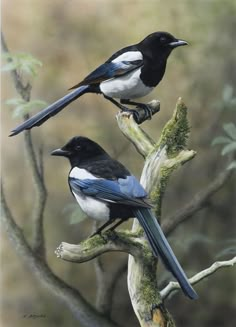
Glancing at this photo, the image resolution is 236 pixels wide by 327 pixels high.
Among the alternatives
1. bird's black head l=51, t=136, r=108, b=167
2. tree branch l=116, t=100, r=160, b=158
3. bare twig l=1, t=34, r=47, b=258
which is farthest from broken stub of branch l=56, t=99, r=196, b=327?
bare twig l=1, t=34, r=47, b=258

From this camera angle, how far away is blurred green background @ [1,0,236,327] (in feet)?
5.89

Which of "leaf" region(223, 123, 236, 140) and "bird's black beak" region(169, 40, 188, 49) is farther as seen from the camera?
"leaf" region(223, 123, 236, 140)

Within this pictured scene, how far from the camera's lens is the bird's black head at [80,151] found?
162 centimetres

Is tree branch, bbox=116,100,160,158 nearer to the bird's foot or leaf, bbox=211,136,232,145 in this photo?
the bird's foot

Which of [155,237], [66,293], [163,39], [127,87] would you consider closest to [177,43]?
[163,39]

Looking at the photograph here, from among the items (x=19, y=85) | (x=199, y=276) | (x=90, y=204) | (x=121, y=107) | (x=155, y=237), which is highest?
(x=19, y=85)

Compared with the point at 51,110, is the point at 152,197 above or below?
below

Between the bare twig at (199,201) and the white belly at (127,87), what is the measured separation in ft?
0.93

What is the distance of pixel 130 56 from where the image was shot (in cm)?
171

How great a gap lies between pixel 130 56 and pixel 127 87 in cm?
7

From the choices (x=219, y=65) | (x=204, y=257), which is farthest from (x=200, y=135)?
(x=204, y=257)

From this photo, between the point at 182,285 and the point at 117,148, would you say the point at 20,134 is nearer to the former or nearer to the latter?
the point at 117,148
